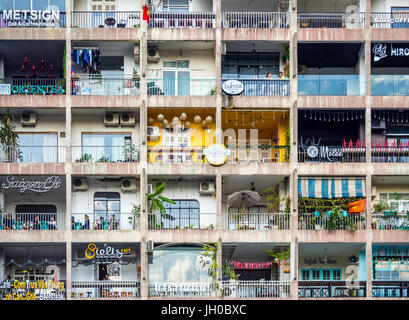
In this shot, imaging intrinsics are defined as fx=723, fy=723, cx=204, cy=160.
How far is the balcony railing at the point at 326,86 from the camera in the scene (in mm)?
35312

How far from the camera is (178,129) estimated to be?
36.6 meters

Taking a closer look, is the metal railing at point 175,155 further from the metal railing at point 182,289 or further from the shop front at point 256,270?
the metal railing at point 182,289

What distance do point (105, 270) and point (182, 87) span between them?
9859 millimetres

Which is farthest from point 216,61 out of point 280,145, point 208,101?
point 280,145

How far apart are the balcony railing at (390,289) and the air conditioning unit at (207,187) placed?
890 cm

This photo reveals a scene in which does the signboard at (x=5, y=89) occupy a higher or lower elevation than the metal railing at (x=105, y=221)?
higher

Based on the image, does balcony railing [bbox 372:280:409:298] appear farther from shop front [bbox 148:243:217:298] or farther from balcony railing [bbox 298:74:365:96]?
balcony railing [bbox 298:74:365:96]

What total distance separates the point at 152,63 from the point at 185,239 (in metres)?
9.36

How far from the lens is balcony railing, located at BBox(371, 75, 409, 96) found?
35.5 meters

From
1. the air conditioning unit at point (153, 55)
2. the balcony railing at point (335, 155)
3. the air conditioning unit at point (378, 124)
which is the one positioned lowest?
the balcony railing at point (335, 155)

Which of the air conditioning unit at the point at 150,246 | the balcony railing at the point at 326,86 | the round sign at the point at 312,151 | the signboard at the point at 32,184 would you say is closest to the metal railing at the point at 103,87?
the signboard at the point at 32,184

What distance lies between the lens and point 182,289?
110 feet

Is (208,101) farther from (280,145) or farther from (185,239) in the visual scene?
(185,239)

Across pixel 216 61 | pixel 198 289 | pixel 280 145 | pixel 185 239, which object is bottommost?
pixel 198 289
